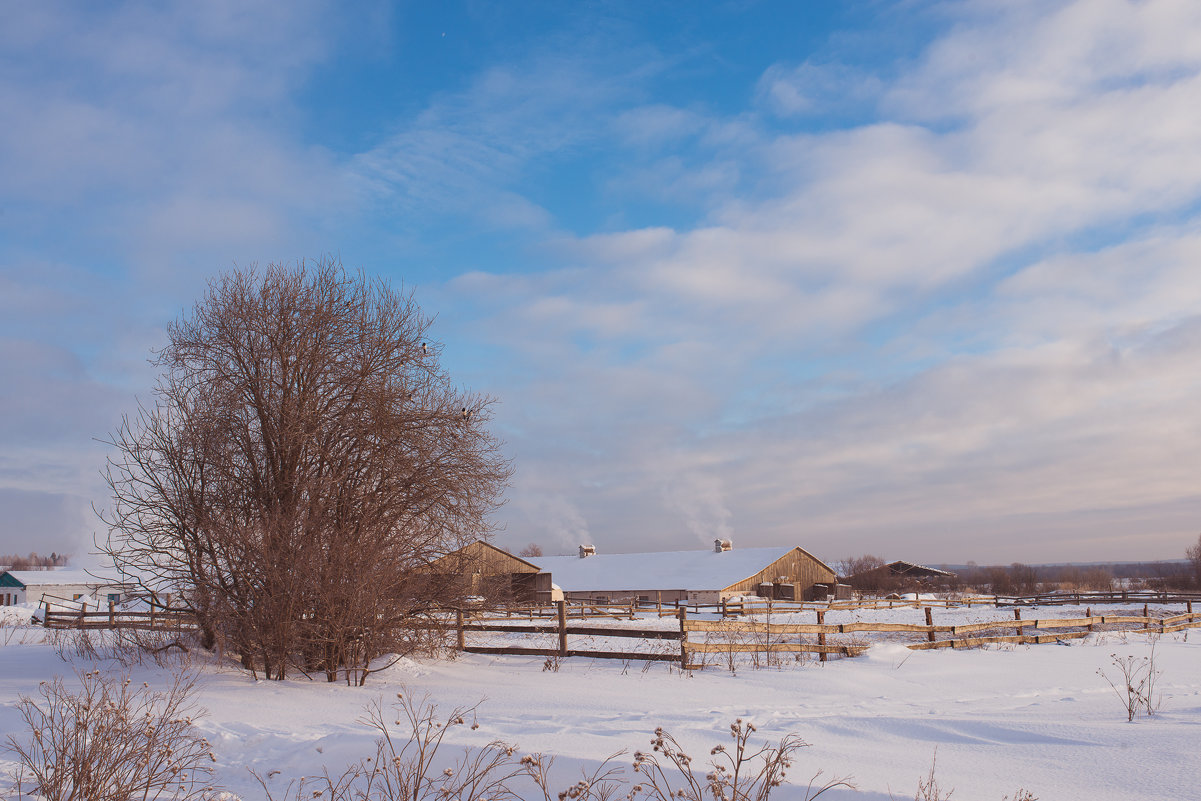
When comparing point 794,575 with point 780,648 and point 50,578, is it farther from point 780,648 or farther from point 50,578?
point 50,578

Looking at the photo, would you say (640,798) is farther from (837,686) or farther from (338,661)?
(338,661)

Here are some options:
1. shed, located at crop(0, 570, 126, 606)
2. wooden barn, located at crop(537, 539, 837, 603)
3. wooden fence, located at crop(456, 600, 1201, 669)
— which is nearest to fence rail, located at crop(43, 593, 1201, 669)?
wooden fence, located at crop(456, 600, 1201, 669)

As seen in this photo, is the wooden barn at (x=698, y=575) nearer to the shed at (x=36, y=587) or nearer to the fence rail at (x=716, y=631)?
the fence rail at (x=716, y=631)

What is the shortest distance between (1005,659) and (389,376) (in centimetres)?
1424

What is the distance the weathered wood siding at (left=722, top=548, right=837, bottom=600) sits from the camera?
172ft

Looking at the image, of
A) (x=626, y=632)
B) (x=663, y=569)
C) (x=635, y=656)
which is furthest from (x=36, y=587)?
(x=626, y=632)

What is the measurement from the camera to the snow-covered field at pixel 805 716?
6.19m

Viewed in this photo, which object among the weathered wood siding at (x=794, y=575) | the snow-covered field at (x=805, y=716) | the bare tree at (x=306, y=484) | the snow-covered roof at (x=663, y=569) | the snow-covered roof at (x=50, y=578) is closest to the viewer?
the snow-covered field at (x=805, y=716)

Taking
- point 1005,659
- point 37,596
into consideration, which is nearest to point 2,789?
point 1005,659

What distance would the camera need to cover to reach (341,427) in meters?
14.6

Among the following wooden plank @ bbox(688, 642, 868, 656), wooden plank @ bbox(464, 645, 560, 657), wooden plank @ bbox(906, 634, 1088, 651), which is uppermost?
wooden plank @ bbox(688, 642, 868, 656)

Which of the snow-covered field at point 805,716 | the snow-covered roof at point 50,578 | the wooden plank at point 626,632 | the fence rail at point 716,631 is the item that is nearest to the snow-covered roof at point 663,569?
the fence rail at point 716,631

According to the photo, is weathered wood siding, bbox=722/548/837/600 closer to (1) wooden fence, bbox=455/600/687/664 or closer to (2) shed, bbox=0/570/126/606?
(1) wooden fence, bbox=455/600/687/664

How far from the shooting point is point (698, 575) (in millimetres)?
54094
